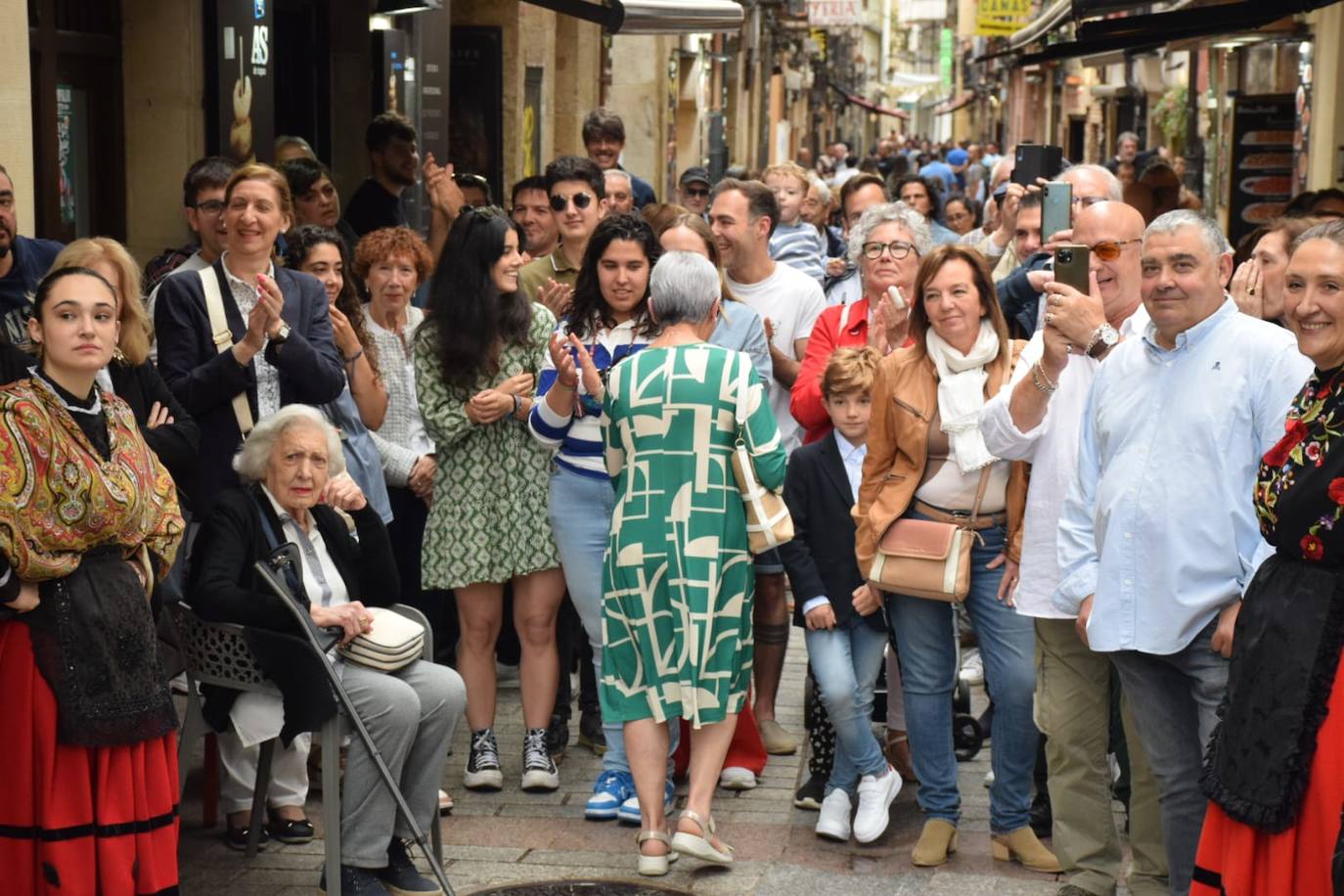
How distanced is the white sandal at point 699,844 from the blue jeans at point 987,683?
27.7 inches

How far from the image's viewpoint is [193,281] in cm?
620

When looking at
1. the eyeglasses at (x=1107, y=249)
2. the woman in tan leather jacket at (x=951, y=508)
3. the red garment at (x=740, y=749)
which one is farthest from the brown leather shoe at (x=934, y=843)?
the eyeglasses at (x=1107, y=249)

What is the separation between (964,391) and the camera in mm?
5816

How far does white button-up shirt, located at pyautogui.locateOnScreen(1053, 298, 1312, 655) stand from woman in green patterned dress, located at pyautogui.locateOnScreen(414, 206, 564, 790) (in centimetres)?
245

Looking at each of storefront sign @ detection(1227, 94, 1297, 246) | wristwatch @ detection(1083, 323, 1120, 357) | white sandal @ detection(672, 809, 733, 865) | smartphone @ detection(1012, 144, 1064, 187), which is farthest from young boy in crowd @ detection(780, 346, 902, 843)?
storefront sign @ detection(1227, 94, 1297, 246)

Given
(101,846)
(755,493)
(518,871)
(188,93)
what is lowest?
(518,871)

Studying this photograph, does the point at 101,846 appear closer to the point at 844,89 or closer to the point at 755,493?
the point at 755,493

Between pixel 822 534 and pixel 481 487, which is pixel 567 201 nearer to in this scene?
pixel 481 487

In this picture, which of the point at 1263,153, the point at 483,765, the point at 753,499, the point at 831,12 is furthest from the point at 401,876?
the point at 831,12

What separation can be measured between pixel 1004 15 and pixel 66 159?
106ft

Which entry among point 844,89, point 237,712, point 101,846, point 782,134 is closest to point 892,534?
point 237,712

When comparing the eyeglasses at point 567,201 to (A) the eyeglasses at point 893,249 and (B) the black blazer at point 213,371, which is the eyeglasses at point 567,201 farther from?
(B) the black blazer at point 213,371

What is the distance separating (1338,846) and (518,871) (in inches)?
109

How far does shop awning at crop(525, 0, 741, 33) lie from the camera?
11711 mm
